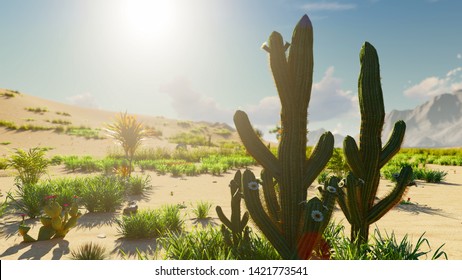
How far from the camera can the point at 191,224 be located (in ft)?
24.7

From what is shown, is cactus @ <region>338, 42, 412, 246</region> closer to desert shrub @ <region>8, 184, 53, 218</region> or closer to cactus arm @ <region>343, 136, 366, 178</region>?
cactus arm @ <region>343, 136, 366, 178</region>

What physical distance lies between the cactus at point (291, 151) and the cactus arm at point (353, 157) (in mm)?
442

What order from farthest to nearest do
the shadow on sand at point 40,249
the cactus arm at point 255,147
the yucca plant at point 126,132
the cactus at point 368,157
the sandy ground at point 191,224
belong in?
the yucca plant at point 126,132
the sandy ground at point 191,224
the shadow on sand at point 40,249
the cactus at point 368,157
the cactus arm at point 255,147

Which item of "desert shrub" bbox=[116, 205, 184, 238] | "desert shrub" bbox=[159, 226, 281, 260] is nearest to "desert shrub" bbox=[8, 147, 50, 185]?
"desert shrub" bbox=[116, 205, 184, 238]

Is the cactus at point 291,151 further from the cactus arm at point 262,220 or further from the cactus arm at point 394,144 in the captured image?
the cactus arm at point 394,144

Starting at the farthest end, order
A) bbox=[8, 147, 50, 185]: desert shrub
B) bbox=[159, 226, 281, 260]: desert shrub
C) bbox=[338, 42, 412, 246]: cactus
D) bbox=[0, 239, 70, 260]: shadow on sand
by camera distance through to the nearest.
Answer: bbox=[8, 147, 50, 185]: desert shrub < bbox=[0, 239, 70, 260]: shadow on sand < bbox=[338, 42, 412, 246]: cactus < bbox=[159, 226, 281, 260]: desert shrub

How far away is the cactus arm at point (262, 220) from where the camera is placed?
398cm

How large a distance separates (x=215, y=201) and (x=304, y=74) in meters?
7.19

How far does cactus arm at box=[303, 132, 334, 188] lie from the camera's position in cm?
400

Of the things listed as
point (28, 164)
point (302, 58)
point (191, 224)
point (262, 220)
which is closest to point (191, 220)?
point (191, 224)

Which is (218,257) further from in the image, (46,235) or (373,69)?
(46,235)

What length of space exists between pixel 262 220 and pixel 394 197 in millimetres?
1881

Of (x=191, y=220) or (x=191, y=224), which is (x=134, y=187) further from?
(x=191, y=224)

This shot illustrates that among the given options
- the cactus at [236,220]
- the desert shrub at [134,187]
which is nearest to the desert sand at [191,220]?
the desert shrub at [134,187]
